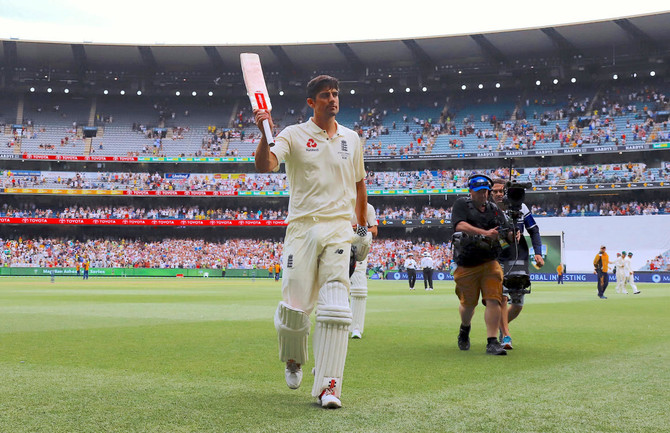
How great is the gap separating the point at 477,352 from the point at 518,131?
191 feet

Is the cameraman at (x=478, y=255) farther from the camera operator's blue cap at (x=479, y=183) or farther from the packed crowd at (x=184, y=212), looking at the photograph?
the packed crowd at (x=184, y=212)

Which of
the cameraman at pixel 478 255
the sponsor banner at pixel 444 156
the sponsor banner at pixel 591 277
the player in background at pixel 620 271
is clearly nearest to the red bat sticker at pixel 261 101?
the cameraman at pixel 478 255

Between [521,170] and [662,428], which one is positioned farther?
[521,170]

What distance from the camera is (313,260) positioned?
5.32 m

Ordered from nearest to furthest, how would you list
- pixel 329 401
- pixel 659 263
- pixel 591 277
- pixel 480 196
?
pixel 329 401
pixel 480 196
pixel 591 277
pixel 659 263

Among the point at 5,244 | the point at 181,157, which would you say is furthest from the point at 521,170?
the point at 5,244

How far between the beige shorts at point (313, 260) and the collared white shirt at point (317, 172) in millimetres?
126

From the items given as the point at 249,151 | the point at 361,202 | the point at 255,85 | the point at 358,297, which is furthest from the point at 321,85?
the point at 249,151

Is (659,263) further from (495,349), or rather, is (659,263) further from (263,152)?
(263,152)

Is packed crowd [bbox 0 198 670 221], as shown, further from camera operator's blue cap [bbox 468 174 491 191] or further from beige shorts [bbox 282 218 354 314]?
beige shorts [bbox 282 218 354 314]

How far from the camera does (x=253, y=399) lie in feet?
17.0

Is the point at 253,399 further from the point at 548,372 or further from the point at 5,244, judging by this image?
the point at 5,244

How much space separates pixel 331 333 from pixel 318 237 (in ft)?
2.43

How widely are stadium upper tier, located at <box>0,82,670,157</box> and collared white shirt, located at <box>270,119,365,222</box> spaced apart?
5766cm
